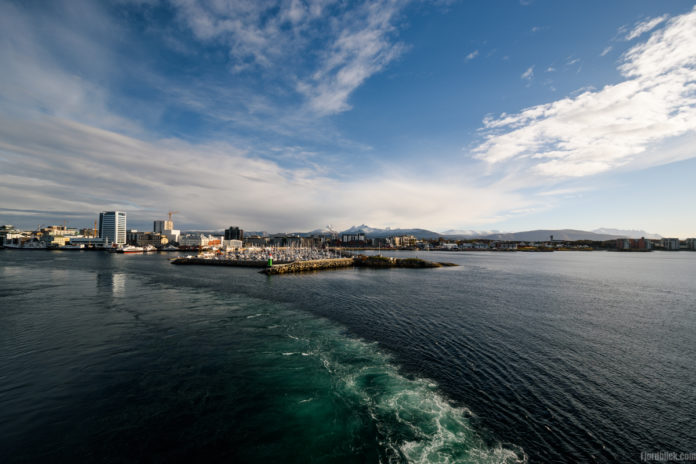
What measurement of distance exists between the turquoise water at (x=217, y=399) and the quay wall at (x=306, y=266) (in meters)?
36.5

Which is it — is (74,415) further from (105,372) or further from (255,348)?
(255,348)

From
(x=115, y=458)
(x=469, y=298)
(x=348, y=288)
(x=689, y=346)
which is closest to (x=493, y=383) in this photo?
(x=115, y=458)

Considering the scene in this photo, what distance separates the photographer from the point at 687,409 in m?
10.9

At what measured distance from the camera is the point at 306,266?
6450cm

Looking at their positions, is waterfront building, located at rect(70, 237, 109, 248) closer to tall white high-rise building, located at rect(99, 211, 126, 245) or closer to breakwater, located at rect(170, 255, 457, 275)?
tall white high-rise building, located at rect(99, 211, 126, 245)

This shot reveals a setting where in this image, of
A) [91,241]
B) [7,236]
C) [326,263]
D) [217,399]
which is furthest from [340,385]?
[7,236]

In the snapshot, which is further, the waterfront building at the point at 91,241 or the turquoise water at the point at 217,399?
the waterfront building at the point at 91,241

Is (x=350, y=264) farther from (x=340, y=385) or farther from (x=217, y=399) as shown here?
(x=217, y=399)

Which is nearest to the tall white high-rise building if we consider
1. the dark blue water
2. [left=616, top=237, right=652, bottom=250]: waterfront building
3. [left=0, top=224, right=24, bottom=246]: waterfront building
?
[left=0, top=224, right=24, bottom=246]: waterfront building

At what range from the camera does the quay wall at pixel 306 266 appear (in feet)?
188

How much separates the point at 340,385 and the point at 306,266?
175 feet

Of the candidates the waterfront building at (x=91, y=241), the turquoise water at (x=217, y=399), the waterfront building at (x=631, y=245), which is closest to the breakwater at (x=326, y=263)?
the turquoise water at (x=217, y=399)

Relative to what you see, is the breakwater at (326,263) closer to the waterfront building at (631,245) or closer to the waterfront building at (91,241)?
the waterfront building at (91,241)

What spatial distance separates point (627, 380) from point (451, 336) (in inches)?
339
